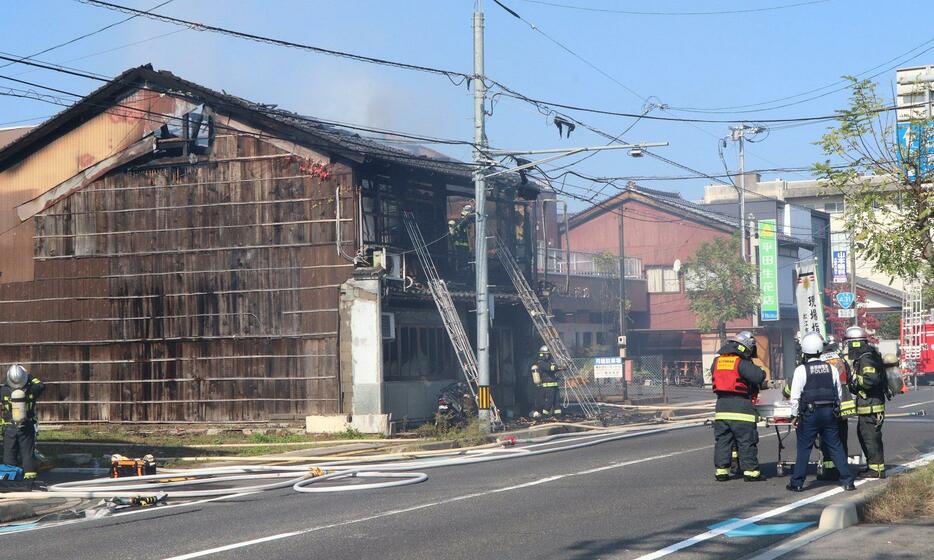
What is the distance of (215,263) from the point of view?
2884cm

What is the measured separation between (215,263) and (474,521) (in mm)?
19646

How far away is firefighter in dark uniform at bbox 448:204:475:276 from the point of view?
29.6m

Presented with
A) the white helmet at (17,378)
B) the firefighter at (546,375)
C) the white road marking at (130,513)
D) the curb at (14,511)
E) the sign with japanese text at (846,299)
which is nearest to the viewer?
the white road marking at (130,513)

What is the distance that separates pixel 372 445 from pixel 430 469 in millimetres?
6660

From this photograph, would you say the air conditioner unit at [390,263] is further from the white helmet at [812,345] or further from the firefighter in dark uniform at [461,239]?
the white helmet at [812,345]

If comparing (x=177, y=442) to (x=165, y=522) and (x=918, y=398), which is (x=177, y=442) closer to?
(x=165, y=522)

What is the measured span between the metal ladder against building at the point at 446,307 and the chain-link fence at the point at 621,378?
2.96 meters

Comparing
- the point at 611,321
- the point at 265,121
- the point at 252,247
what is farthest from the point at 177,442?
the point at 611,321

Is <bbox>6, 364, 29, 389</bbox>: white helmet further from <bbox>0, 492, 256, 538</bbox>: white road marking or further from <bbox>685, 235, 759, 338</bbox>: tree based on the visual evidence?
<bbox>685, 235, 759, 338</bbox>: tree

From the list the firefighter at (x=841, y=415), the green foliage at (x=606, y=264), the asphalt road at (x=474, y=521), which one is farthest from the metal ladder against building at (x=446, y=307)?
the green foliage at (x=606, y=264)

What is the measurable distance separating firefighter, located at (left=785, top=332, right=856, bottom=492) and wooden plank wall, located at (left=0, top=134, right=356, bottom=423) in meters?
16.4

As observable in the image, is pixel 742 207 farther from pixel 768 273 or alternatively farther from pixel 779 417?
pixel 779 417

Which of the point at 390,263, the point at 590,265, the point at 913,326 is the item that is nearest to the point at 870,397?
the point at 390,263

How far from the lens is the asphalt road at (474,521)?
9.13 metres
